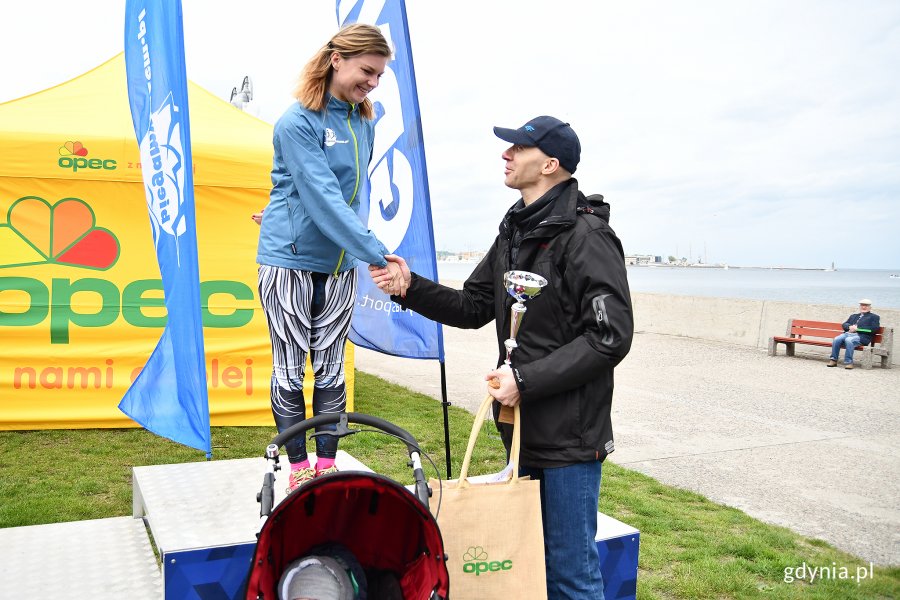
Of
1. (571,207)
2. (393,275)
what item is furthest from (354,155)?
(571,207)

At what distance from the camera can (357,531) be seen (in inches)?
94.6

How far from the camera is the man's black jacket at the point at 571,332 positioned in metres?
2.33

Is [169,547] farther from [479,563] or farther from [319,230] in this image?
[319,230]

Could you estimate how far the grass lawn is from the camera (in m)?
3.78

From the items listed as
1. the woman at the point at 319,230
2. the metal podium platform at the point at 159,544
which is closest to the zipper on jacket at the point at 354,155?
the woman at the point at 319,230

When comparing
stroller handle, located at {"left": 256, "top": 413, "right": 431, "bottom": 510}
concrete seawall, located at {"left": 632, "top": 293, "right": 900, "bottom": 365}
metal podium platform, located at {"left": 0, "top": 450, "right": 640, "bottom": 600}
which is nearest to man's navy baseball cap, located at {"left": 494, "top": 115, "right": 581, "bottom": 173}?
stroller handle, located at {"left": 256, "top": 413, "right": 431, "bottom": 510}

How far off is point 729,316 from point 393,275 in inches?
614

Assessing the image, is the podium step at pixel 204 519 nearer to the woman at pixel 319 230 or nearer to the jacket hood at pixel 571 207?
the woman at pixel 319 230

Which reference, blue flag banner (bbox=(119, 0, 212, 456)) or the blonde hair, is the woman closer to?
the blonde hair

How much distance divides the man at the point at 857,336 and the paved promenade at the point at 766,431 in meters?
0.51

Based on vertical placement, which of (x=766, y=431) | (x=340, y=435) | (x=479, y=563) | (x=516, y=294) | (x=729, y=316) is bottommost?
(x=766, y=431)

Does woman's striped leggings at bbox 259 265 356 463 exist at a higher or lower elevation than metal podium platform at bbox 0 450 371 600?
higher

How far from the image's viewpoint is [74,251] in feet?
21.8

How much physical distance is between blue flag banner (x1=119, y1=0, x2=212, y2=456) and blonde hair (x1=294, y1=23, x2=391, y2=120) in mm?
787
